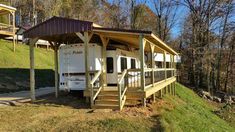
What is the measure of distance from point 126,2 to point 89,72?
3197 cm

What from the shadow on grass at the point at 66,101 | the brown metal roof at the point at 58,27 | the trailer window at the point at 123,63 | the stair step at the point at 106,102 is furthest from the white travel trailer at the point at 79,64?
the stair step at the point at 106,102

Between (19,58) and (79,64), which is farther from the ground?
(19,58)

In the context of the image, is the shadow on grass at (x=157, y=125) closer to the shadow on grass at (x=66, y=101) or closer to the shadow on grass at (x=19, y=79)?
the shadow on grass at (x=66, y=101)

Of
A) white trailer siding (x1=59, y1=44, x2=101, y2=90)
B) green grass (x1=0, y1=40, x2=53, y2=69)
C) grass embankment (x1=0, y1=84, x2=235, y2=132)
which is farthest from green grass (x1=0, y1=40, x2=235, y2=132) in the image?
green grass (x1=0, y1=40, x2=53, y2=69)

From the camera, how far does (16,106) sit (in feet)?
45.5

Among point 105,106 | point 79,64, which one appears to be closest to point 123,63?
point 79,64

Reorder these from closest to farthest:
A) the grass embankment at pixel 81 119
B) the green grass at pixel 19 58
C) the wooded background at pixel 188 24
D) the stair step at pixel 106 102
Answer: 1. the grass embankment at pixel 81 119
2. the stair step at pixel 106 102
3. the green grass at pixel 19 58
4. the wooded background at pixel 188 24

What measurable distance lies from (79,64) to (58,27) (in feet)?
7.55

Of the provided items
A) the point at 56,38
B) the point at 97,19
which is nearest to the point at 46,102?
the point at 56,38

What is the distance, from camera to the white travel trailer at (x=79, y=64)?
15930 mm

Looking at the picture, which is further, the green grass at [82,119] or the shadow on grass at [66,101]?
the shadow on grass at [66,101]

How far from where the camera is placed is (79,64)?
53.0ft

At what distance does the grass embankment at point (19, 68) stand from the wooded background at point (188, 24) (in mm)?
13660

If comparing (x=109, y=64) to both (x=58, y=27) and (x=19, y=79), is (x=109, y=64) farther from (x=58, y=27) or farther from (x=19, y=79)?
(x=19, y=79)
